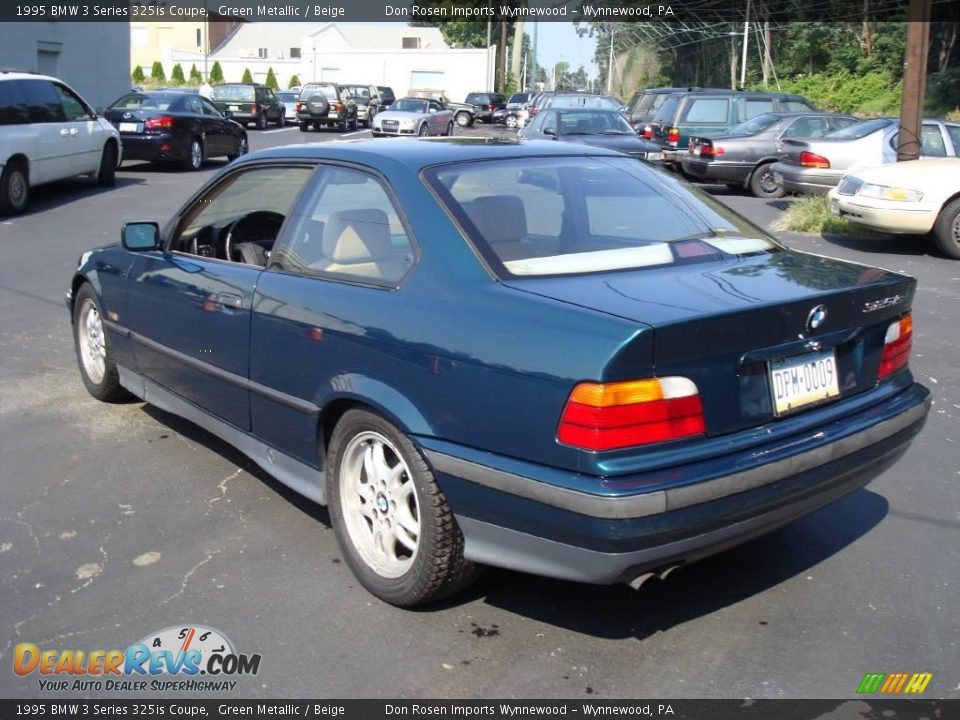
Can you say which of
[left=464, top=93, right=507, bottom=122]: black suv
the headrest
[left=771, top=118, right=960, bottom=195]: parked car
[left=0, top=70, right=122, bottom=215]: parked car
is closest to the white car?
[left=771, top=118, right=960, bottom=195]: parked car

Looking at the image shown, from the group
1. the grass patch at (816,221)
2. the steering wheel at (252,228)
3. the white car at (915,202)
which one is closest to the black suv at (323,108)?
the grass patch at (816,221)

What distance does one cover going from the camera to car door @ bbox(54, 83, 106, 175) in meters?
15.1

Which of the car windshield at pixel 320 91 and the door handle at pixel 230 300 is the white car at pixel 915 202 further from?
the car windshield at pixel 320 91

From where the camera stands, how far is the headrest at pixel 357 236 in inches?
154

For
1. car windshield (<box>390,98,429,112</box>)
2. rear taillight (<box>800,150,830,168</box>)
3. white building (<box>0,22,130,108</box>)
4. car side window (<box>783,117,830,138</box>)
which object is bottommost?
rear taillight (<box>800,150,830,168</box>)

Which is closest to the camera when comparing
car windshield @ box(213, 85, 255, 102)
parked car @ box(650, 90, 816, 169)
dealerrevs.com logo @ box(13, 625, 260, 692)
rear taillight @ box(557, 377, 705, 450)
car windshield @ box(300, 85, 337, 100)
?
rear taillight @ box(557, 377, 705, 450)

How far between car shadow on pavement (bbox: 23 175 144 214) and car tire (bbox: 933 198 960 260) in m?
11.2

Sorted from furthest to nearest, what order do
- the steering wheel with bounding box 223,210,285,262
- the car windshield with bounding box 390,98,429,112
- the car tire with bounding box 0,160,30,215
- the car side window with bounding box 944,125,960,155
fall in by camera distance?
the car windshield with bounding box 390,98,429,112 → the car side window with bounding box 944,125,960,155 → the car tire with bounding box 0,160,30,215 → the steering wheel with bounding box 223,210,285,262

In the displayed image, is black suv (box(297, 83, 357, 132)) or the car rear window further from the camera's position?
black suv (box(297, 83, 357, 132))

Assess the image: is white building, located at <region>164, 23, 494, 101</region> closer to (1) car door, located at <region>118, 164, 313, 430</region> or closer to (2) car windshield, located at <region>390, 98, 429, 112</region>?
(2) car windshield, located at <region>390, 98, 429, 112</region>

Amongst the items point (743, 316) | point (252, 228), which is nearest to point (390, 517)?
point (743, 316)

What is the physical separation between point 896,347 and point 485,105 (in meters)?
46.9

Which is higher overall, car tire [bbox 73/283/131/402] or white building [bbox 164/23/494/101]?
white building [bbox 164/23/494/101]
